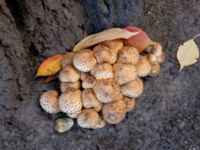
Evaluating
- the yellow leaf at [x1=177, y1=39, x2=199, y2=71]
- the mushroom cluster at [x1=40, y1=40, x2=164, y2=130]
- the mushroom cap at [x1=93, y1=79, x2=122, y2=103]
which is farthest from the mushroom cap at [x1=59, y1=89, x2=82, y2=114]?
the yellow leaf at [x1=177, y1=39, x2=199, y2=71]

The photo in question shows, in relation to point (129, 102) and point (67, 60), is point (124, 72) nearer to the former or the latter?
point (129, 102)

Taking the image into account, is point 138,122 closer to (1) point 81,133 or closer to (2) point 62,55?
(1) point 81,133

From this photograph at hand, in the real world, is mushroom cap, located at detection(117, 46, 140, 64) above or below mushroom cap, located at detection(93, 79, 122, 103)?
above

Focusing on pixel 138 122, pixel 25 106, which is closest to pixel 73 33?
pixel 25 106

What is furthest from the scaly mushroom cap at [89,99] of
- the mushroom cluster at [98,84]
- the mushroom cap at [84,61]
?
the mushroom cap at [84,61]

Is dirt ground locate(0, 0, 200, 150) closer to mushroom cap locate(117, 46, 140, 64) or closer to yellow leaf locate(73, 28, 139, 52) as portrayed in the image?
yellow leaf locate(73, 28, 139, 52)

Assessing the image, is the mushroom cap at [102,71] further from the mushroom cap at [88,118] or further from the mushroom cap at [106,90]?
the mushroom cap at [88,118]

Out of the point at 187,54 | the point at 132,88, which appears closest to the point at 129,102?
the point at 132,88
